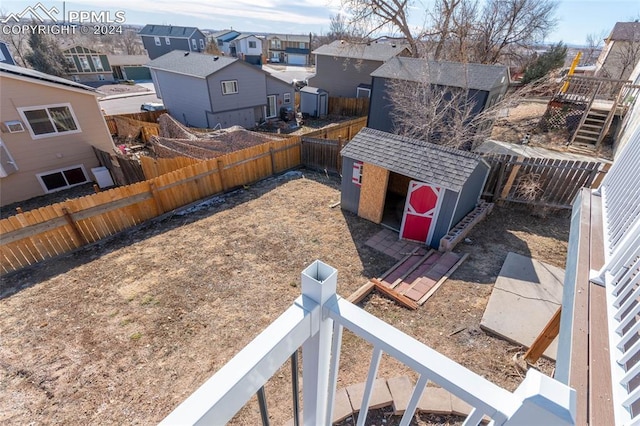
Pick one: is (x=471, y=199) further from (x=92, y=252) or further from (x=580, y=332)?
(x=92, y=252)

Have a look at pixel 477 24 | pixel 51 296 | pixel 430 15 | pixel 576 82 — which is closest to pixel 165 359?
pixel 51 296

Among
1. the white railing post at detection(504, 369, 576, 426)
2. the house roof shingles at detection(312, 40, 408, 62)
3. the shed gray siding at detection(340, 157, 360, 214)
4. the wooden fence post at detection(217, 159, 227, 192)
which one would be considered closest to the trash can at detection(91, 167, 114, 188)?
the wooden fence post at detection(217, 159, 227, 192)

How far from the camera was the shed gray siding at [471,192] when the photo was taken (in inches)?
284

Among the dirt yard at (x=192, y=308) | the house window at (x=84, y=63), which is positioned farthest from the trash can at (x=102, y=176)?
the house window at (x=84, y=63)

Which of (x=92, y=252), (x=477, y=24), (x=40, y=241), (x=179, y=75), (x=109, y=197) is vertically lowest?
(x=92, y=252)

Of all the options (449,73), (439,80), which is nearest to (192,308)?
(439,80)

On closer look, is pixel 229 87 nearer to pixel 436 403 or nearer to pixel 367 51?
pixel 367 51

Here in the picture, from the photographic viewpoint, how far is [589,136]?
44.1 feet

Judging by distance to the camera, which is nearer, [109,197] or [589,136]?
[109,197]

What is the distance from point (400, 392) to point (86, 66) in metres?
49.8

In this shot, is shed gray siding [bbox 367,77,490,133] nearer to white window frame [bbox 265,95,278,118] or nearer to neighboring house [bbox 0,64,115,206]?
white window frame [bbox 265,95,278,118]

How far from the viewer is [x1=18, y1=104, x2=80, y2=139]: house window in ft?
35.7

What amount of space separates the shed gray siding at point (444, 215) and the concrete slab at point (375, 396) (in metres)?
4.30

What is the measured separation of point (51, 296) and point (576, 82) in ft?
73.2
